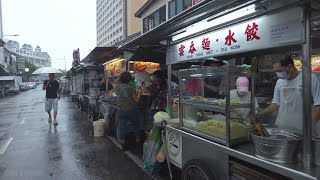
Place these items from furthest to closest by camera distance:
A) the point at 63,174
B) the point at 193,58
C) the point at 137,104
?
the point at 137,104
the point at 63,174
the point at 193,58

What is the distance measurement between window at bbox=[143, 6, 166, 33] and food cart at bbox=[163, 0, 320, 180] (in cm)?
1160

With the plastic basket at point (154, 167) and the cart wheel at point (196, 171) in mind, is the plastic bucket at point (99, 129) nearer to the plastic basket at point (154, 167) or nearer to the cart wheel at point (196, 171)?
the plastic basket at point (154, 167)

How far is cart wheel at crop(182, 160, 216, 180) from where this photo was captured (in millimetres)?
3605

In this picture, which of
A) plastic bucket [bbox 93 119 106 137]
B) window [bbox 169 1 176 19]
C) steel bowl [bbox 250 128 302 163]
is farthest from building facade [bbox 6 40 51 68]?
steel bowl [bbox 250 128 302 163]

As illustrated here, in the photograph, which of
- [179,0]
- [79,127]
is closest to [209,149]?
[79,127]

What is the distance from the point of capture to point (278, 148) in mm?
2809

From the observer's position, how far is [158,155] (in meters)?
5.18

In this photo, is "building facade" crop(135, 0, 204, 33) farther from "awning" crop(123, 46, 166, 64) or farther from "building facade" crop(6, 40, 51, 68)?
"building facade" crop(6, 40, 51, 68)

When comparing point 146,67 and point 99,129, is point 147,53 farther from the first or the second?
point 99,129

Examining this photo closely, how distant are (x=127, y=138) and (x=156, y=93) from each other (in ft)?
4.18

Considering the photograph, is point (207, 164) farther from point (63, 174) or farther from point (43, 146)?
point (43, 146)

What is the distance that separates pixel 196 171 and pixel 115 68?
7864 mm

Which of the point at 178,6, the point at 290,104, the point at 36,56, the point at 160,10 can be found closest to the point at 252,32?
the point at 290,104

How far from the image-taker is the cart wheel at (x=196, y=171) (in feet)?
→ 11.8
